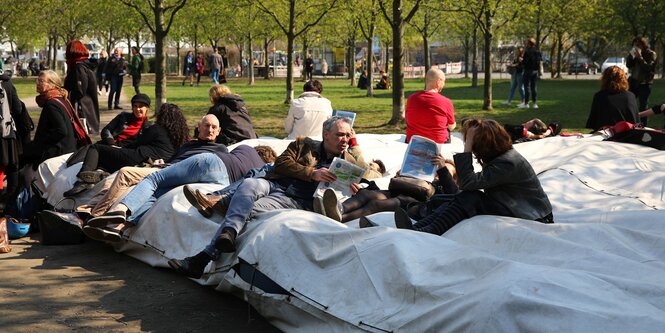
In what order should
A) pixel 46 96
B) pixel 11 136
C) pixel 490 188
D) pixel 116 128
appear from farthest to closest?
pixel 116 128 < pixel 46 96 < pixel 11 136 < pixel 490 188

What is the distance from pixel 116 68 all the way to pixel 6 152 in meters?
14.7

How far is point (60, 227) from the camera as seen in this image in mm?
8570

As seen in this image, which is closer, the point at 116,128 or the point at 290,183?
the point at 290,183

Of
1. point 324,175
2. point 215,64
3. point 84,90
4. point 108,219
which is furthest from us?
point 215,64

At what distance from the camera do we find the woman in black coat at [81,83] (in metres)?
14.6

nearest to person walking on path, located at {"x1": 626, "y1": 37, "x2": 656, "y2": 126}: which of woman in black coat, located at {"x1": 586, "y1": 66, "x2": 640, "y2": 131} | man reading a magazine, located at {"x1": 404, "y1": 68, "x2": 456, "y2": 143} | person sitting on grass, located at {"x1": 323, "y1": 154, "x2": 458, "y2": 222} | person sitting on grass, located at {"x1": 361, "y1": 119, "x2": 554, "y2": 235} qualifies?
woman in black coat, located at {"x1": 586, "y1": 66, "x2": 640, "y2": 131}

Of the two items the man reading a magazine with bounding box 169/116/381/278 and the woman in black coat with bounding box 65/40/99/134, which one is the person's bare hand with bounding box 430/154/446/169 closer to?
the man reading a magazine with bounding box 169/116/381/278

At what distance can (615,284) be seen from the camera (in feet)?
15.6

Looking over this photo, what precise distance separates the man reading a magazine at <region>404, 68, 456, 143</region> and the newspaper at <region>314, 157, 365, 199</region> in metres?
4.07

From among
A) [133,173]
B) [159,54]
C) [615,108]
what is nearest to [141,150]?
[133,173]

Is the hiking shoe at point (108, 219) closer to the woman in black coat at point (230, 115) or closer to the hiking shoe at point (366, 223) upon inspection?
the hiking shoe at point (366, 223)

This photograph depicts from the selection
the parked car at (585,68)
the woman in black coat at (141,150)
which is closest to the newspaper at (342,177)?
the woman in black coat at (141,150)

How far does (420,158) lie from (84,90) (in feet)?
29.3

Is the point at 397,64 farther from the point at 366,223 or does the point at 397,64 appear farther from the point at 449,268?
the point at 449,268
